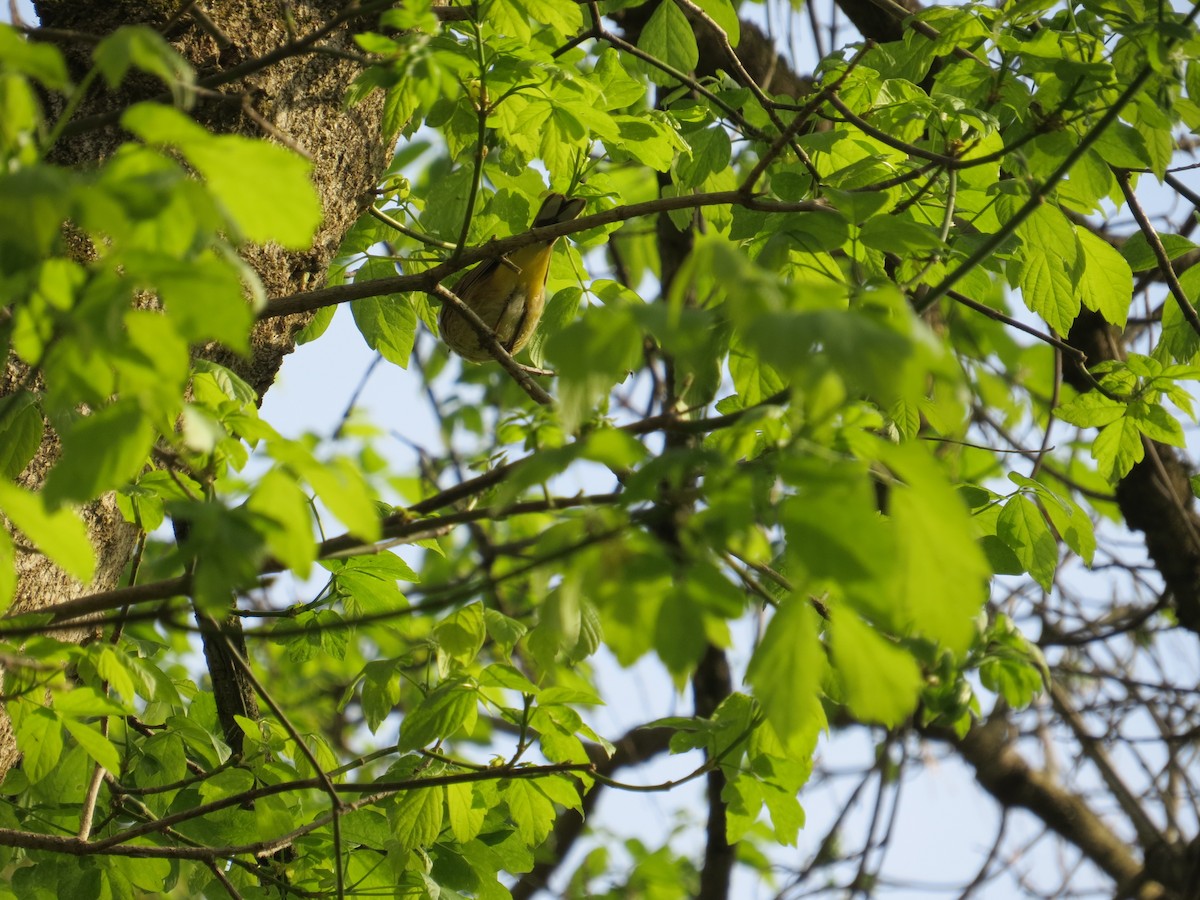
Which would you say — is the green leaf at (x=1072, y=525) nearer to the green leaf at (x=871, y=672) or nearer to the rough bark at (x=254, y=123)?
the green leaf at (x=871, y=672)

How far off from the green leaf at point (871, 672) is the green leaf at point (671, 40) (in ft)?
5.12

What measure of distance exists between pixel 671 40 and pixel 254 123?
812 mm

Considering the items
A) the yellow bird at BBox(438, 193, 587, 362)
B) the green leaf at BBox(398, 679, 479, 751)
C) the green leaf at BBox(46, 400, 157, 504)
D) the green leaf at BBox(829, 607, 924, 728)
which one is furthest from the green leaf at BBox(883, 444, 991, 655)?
the yellow bird at BBox(438, 193, 587, 362)

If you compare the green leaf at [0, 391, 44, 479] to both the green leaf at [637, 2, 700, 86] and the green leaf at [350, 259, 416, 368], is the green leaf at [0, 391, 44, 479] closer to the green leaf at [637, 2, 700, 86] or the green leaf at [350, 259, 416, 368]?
the green leaf at [350, 259, 416, 368]

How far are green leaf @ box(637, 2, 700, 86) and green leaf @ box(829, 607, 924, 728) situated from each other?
1.56m

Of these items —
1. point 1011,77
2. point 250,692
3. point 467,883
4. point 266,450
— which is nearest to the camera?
point 266,450

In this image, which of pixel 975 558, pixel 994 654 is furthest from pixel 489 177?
pixel 975 558

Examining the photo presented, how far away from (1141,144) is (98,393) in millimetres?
1517

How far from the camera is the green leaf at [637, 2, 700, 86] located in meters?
2.15

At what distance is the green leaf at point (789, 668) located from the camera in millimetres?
885

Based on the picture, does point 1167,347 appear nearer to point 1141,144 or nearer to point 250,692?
point 1141,144

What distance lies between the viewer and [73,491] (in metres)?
0.88

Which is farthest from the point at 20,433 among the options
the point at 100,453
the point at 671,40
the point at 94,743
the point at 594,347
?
the point at 671,40

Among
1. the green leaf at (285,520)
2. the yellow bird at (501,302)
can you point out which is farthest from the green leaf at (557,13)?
the green leaf at (285,520)
